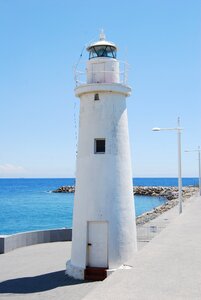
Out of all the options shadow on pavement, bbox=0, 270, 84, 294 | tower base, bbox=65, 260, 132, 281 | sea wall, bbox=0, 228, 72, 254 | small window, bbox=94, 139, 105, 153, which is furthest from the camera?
sea wall, bbox=0, 228, 72, 254

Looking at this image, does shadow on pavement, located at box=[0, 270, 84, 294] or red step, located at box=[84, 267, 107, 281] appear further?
red step, located at box=[84, 267, 107, 281]

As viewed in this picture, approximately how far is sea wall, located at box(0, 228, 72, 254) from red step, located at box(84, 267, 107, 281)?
19.2 feet

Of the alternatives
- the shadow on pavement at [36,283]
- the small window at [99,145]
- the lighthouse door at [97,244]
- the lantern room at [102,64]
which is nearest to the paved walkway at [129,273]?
the shadow on pavement at [36,283]

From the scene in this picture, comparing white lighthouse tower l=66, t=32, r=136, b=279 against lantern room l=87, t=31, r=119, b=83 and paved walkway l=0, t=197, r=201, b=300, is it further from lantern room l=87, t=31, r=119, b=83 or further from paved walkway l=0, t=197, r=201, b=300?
paved walkway l=0, t=197, r=201, b=300

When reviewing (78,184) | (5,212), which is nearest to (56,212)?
(5,212)

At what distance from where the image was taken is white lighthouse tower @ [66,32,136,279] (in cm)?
1336

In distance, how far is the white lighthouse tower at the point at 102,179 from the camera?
526 inches

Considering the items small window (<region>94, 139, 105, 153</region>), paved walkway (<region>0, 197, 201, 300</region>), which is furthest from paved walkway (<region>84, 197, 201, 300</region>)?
small window (<region>94, 139, 105, 153</region>)

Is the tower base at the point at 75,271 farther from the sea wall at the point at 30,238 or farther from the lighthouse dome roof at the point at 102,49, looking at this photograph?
the lighthouse dome roof at the point at 102,49

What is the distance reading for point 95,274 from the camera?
13.3 metres

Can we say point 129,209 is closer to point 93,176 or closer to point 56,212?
point 93,176

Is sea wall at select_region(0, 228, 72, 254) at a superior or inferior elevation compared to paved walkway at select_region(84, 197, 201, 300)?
inferior

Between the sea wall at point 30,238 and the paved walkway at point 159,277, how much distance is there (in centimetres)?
944

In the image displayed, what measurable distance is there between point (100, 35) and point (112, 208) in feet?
19.2
